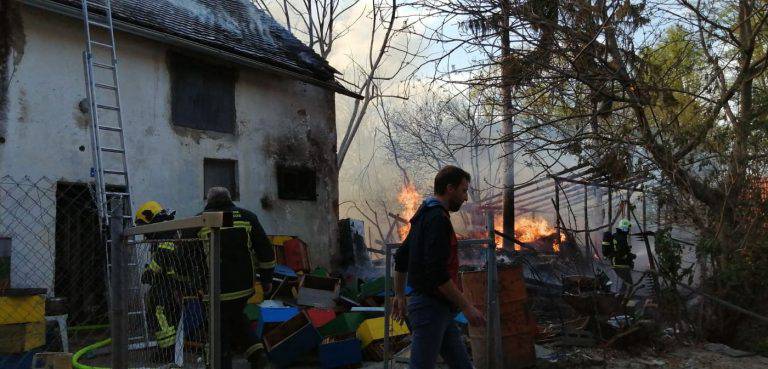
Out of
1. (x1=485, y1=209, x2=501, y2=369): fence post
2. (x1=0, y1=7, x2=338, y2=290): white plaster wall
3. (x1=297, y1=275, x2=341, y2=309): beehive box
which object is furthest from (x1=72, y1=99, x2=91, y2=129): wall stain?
(x1=485, y1=209, x2=501, y2=369): fence post

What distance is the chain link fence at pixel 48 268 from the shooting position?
6.22 metres

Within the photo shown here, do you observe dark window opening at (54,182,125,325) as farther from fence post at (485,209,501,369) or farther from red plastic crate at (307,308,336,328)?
fence post at (485,209,501,369)

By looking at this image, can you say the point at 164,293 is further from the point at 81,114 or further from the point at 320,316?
the point at 81,114

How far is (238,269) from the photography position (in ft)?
16.7

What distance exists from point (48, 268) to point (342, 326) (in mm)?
4647

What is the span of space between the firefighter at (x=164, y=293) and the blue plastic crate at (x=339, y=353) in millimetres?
1934

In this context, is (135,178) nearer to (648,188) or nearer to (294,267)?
(294,267)

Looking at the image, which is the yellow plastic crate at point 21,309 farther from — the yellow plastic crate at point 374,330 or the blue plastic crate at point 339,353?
the yellow plastic crate at point 374,330

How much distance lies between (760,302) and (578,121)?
329 cm

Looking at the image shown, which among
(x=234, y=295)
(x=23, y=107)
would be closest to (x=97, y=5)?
(x=23, y=107)

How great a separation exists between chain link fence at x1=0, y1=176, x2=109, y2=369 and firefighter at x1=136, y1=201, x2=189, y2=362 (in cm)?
171

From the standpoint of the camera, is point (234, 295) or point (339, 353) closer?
point (234, 295)

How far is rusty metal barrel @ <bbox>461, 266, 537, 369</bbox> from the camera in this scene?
593 centimetres

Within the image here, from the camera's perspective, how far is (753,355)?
6.79 meters
